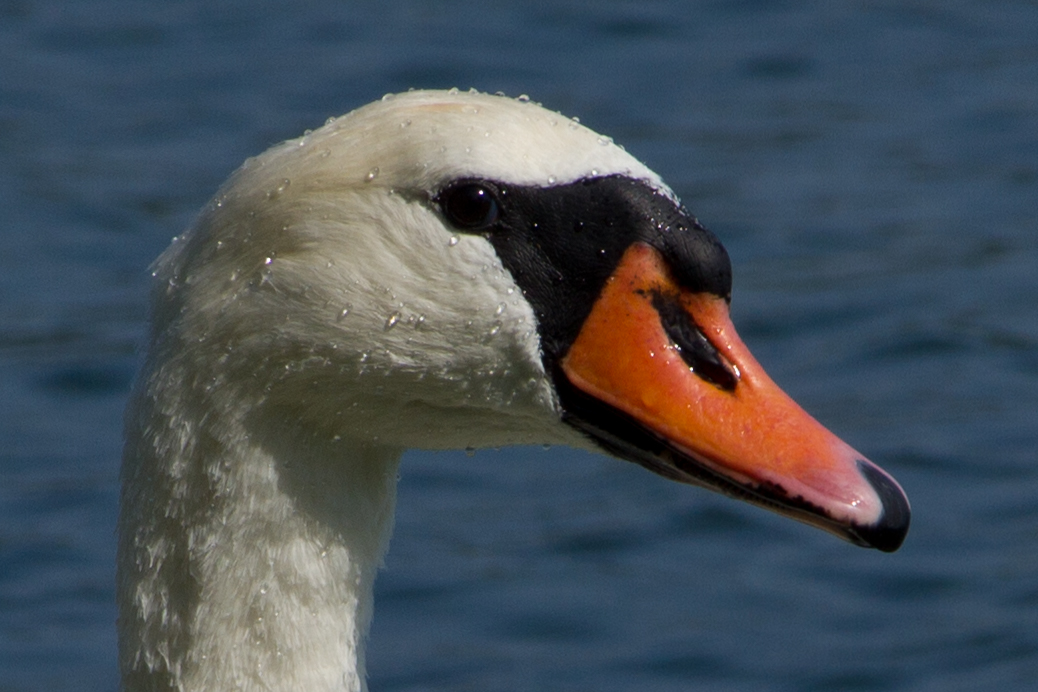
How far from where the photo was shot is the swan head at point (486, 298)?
13.7ft

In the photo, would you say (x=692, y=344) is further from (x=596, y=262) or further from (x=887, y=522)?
(x=887, y=522)

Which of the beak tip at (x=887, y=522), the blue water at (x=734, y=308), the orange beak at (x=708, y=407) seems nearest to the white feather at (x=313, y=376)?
the orange beak at (x=708, y=407)

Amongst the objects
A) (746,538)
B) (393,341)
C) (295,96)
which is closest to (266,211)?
(393,341)

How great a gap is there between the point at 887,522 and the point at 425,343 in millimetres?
1029

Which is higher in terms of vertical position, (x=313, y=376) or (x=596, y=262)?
(x=596, y=262)

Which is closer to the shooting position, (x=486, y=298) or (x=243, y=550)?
(x=486, y=298)

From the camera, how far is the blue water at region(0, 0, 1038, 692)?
823 centimetres

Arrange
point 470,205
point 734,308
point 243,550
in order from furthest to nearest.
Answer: point 734,308 → point 243,550 → point 470,205

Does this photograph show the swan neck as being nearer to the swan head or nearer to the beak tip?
the swan head

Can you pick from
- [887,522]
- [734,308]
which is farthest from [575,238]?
[734,308]

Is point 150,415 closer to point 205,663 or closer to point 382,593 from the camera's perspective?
point 205,663

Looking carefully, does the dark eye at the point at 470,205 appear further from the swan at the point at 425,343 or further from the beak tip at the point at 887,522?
the beak tip at the point at 887,522

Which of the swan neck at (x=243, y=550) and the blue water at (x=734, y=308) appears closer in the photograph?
the swan neck at (x=243, y=550)

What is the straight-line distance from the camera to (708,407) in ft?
13.8
